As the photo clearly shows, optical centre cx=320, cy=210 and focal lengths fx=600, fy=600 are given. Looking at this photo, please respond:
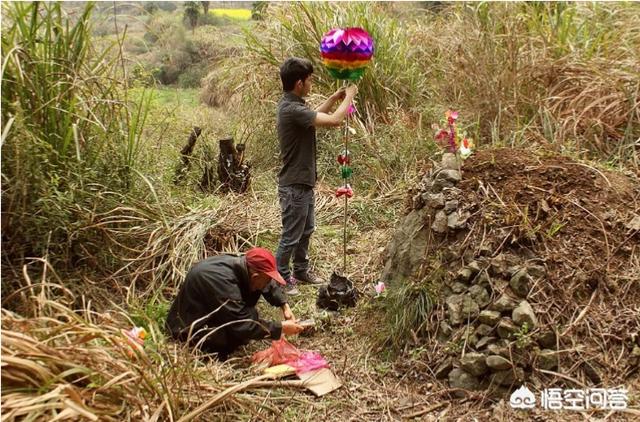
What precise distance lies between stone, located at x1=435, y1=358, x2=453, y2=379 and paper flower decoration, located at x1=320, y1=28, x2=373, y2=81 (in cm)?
182

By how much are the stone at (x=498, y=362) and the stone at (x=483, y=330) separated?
14 cm

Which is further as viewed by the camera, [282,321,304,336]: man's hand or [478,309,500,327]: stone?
[282,321,304,336]: man's hand

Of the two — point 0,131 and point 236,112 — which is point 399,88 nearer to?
point 236,112

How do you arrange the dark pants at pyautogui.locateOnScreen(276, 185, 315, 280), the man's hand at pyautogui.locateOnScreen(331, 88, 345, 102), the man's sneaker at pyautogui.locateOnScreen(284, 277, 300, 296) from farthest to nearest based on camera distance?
the man's sneaker at pyautogui.locateOnScreen(284, 277, 300, 296) < the dark pants at pyautogui.locateOnScreen(276, 185, 315, 280) < the man's hand at pyautogui.locateOnScreen(331, 88, 345, 102)

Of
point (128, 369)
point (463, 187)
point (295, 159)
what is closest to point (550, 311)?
point (463, 187)

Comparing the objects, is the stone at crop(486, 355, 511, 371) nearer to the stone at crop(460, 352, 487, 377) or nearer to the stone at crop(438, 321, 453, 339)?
the stone at crop(460, 352, 487, 377)

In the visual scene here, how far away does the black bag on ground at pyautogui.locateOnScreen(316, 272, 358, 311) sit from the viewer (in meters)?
3.94

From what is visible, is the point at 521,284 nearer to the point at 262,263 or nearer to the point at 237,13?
the point at 262,263

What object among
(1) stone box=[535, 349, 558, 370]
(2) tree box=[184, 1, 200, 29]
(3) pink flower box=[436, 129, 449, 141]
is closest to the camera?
(1) stone box=[535, 349, 558, 370]

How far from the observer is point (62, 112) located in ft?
12.0

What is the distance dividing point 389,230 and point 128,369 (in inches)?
116

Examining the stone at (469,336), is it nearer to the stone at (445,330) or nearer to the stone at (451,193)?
the stone at (445,330)

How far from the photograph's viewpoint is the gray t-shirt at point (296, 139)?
3826mm

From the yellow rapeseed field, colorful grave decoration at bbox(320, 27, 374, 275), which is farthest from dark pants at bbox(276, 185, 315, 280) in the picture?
the yellow rapeseed field
